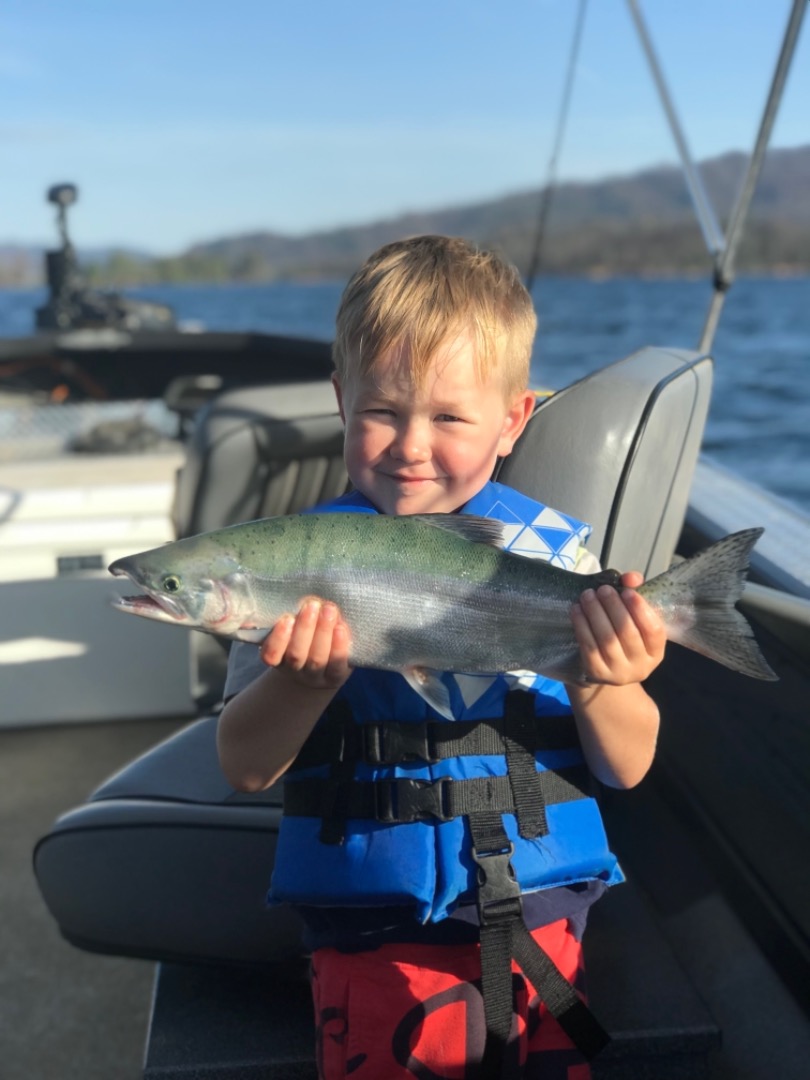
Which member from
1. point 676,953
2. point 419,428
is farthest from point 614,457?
point 676,953

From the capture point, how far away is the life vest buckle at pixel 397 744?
191 centimetres

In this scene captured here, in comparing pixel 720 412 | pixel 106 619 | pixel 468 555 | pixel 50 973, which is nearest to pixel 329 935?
pixel 468 555

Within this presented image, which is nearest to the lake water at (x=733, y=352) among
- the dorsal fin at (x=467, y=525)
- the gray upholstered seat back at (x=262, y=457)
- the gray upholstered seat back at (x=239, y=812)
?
the gray upholstered seat back at (x=262, y=457)

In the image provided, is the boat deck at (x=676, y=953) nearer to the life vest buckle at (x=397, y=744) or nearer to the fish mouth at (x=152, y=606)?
the life vest buckle at (x=397, y=744)

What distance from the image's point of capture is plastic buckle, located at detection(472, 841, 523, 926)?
1800 millimetres

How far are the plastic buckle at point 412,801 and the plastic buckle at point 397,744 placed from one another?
44 mm

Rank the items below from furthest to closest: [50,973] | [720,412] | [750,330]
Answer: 1. [750,330]
2. [720,412]
3. [50,973]

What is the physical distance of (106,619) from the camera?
4.36 m

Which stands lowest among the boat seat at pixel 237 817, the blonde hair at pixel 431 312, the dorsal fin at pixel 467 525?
the boat seat at pixel 237 817

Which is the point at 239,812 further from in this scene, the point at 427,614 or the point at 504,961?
the point at 427,614

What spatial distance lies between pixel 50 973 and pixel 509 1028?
6.01 ft

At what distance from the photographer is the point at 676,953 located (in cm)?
267

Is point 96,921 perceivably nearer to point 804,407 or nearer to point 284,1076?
point 284,1076

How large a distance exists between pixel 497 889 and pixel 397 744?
31 centimetres
